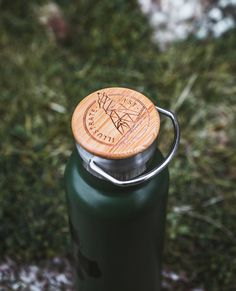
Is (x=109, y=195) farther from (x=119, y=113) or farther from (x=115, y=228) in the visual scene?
(x=119, y=113)

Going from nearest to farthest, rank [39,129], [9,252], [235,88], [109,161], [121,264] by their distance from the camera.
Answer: [109,161] < [121,264] < [9,252] < [39,129] < [235,88]

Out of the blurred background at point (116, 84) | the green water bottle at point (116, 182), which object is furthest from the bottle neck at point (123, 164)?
the blurred background at point (116, 84)

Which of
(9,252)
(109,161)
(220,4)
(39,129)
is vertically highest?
(109,161)

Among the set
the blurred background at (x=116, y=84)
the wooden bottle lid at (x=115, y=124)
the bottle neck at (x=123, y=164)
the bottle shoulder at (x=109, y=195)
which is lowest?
the blurred background at (x=116, y=84)

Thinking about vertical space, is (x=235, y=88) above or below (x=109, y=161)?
below

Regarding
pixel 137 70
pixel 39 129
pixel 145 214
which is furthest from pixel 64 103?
pixel 145 214

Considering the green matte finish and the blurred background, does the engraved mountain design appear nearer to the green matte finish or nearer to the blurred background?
the green matte finish

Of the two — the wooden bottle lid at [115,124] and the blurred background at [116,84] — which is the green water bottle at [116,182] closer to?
the wooden bottle lid at [115,124]

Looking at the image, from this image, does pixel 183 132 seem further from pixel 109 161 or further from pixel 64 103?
pixel 109 161
